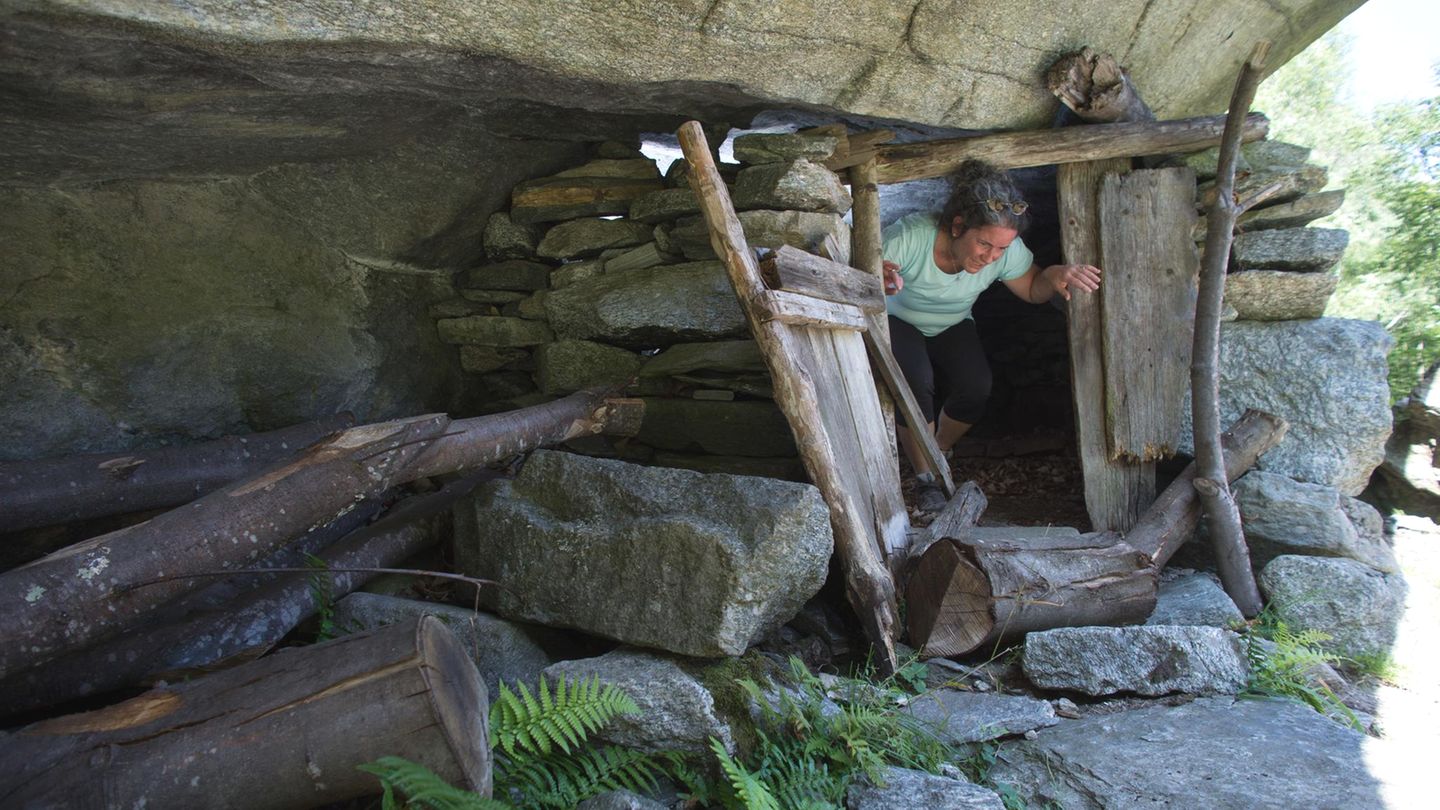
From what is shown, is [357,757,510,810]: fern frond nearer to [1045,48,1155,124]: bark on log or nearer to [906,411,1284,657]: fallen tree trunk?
[906,411,1284,657]: fallen tree trunk

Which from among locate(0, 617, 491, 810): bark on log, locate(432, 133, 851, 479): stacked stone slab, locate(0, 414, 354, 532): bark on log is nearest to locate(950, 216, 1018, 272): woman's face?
locate(432, 133, 851, 479): stacked stone slab

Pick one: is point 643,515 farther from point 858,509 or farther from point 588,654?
point 858,509

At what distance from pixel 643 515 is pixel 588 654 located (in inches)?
23.7

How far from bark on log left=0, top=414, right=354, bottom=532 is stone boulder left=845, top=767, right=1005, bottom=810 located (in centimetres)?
205

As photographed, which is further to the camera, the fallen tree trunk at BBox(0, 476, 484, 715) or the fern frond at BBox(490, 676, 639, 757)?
the fallen tree trunk at BBox(0, 476, 484, 715)

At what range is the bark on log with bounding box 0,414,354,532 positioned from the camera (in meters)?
2.91

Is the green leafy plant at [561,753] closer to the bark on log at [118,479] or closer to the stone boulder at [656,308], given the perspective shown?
the bark on log at [118,479]

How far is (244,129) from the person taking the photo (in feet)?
11.2

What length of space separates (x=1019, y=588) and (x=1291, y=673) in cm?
109

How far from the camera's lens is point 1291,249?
15.0 ft

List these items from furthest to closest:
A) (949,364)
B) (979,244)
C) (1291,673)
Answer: (949,364), (979,244), (1291,673)

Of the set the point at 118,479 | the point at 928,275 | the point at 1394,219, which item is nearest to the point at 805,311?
the point at 928,275

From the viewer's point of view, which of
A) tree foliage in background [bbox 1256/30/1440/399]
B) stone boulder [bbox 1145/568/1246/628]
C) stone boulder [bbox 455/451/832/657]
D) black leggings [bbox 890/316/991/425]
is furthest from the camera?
tree foliage in background [bbox 1256/30/1440/399]

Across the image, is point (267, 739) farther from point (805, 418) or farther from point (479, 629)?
point (805, 418)
